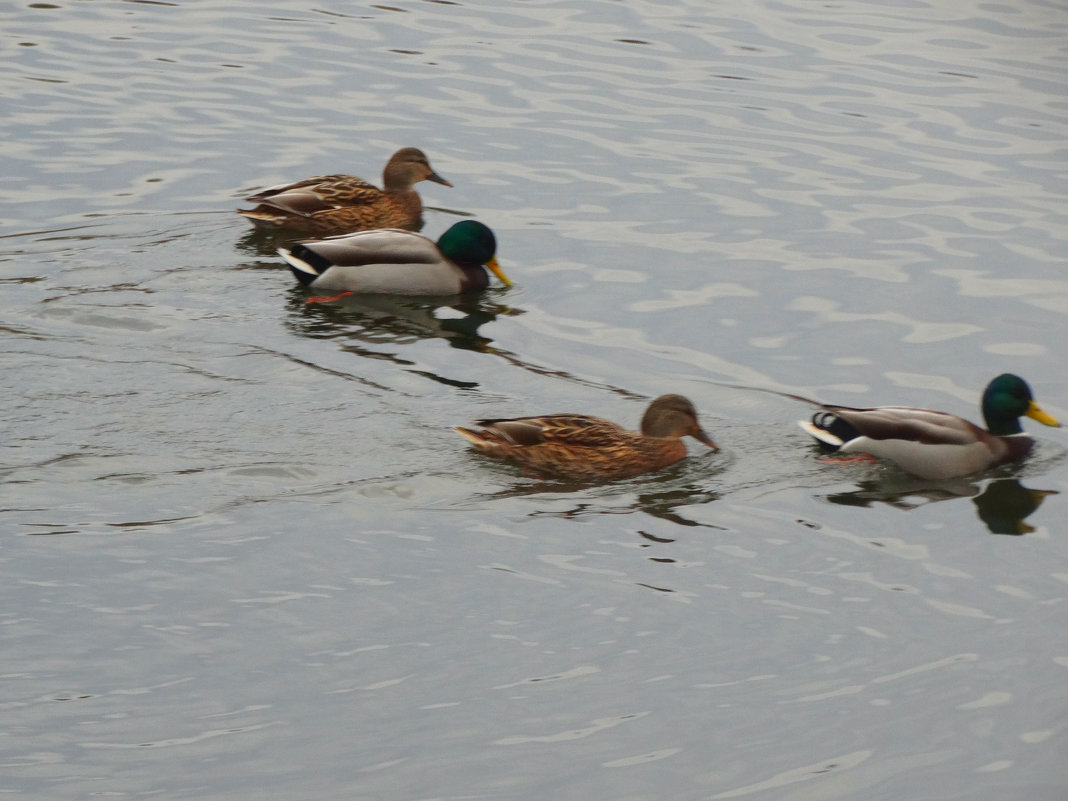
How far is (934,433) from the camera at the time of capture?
10.3 meters

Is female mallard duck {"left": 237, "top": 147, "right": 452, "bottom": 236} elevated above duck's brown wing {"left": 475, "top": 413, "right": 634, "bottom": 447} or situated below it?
above

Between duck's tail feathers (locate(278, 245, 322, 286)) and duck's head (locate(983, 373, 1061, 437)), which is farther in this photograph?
duck's tail feathers (locate(278, 245, 322, 286))

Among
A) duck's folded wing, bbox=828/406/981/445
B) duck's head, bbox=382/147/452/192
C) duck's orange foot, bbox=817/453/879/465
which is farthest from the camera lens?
duck's head, bbox=382/147/452/192

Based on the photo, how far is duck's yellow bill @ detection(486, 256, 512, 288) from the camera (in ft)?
45.5

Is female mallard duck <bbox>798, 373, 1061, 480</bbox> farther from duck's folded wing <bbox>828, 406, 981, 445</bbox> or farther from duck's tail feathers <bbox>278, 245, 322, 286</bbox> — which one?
duck's tail feathers <bbox>278, 245, 322, 286</bbox>

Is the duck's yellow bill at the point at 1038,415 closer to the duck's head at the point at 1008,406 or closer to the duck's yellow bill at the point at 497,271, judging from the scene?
the duck's head at the point at 1008,406

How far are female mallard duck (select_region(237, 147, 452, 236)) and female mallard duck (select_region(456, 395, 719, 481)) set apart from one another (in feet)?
16.7

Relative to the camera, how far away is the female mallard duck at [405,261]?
13.8 m

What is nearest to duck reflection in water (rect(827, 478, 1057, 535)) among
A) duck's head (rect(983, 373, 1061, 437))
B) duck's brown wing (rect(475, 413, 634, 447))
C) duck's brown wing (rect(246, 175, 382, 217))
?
duck's head (rect(983, 373, 1061, 437))

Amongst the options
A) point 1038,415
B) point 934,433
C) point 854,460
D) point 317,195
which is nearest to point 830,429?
point 854,460

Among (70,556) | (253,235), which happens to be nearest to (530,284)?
(253,235)

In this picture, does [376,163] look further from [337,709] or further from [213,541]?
[337,709]

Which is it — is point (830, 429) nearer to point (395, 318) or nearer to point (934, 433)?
point (934, 433)

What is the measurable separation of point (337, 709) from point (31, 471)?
3.32m
